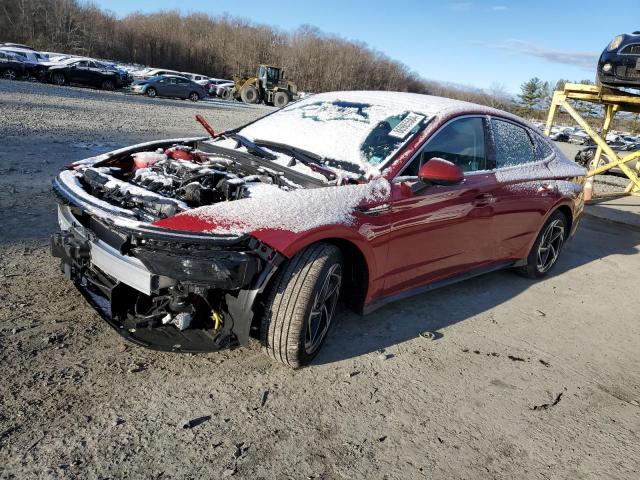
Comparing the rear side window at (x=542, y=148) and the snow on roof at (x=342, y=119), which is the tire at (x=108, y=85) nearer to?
the snow on roof at (x=342, y=119)

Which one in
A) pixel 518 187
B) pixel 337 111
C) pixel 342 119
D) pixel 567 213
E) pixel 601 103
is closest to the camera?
pixel 342 119

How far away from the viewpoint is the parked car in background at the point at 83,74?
77.3 feet

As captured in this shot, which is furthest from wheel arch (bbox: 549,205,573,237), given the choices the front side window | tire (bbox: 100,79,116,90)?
tire (bbox: 100,79,116,90)

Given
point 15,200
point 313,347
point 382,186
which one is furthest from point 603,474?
point 15,200

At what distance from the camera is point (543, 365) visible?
3369mm

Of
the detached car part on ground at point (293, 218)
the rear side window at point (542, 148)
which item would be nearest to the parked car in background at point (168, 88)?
the detached car part on ground at point (293, 218)

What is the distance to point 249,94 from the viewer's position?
105ft

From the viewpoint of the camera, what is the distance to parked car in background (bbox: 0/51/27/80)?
23.0 meters

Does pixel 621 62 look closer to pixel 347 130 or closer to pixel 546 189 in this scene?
pixel 546 189

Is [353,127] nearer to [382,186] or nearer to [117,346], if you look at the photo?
[382,186]

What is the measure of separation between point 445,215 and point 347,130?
3.11 feet

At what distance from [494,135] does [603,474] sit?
265 centimetres

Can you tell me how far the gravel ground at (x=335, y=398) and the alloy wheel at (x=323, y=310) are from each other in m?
0.19

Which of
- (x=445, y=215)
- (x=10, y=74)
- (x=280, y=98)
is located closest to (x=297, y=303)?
(x=445, y=215)
